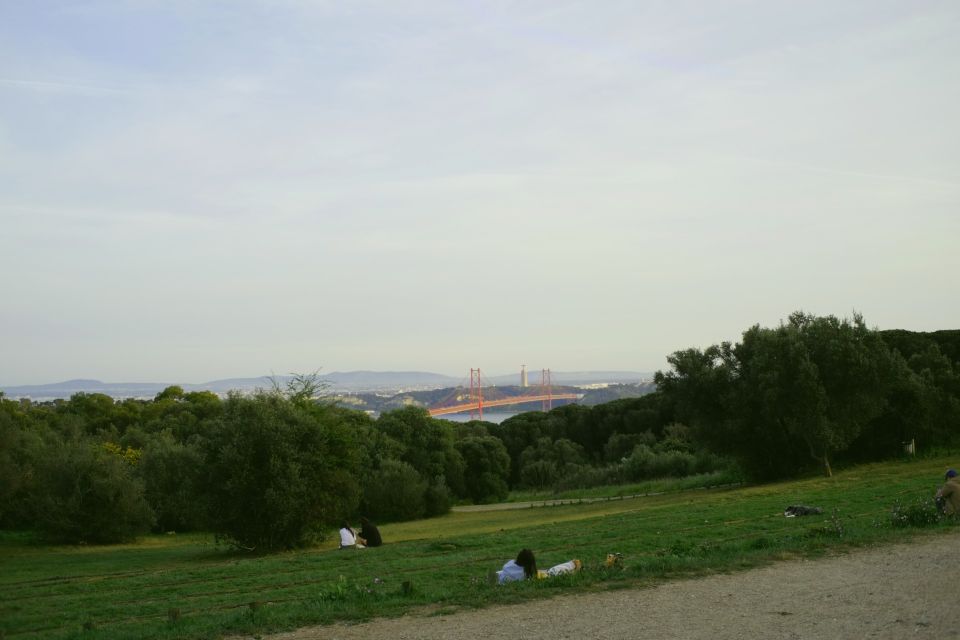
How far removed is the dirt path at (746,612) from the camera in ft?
30.6

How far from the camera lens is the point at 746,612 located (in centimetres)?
1016

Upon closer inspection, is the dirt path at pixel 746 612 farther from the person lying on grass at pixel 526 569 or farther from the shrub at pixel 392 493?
the shrub at pixel 392 493

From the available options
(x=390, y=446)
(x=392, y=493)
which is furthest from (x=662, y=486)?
(x=390, y=446)

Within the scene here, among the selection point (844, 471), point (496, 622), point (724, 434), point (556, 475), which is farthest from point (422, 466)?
point (496, 622)

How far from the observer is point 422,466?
173ft

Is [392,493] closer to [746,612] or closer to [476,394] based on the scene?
[746,612]

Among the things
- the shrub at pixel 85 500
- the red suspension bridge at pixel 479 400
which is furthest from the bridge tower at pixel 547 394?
the shrub at pixel 85 500

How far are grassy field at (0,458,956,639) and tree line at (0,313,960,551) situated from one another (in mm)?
2807

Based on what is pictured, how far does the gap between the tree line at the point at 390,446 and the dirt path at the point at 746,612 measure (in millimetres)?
18079

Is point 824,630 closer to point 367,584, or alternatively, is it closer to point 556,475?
point 367,584

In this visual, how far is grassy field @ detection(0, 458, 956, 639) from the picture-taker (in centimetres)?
1159

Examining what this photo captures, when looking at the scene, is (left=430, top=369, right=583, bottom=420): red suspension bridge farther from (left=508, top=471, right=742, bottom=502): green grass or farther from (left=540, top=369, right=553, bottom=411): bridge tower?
(left=508, top=471, right=742, bottom=502): green grass

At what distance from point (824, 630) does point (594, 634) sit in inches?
94.5

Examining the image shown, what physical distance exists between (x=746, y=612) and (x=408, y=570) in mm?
7545
